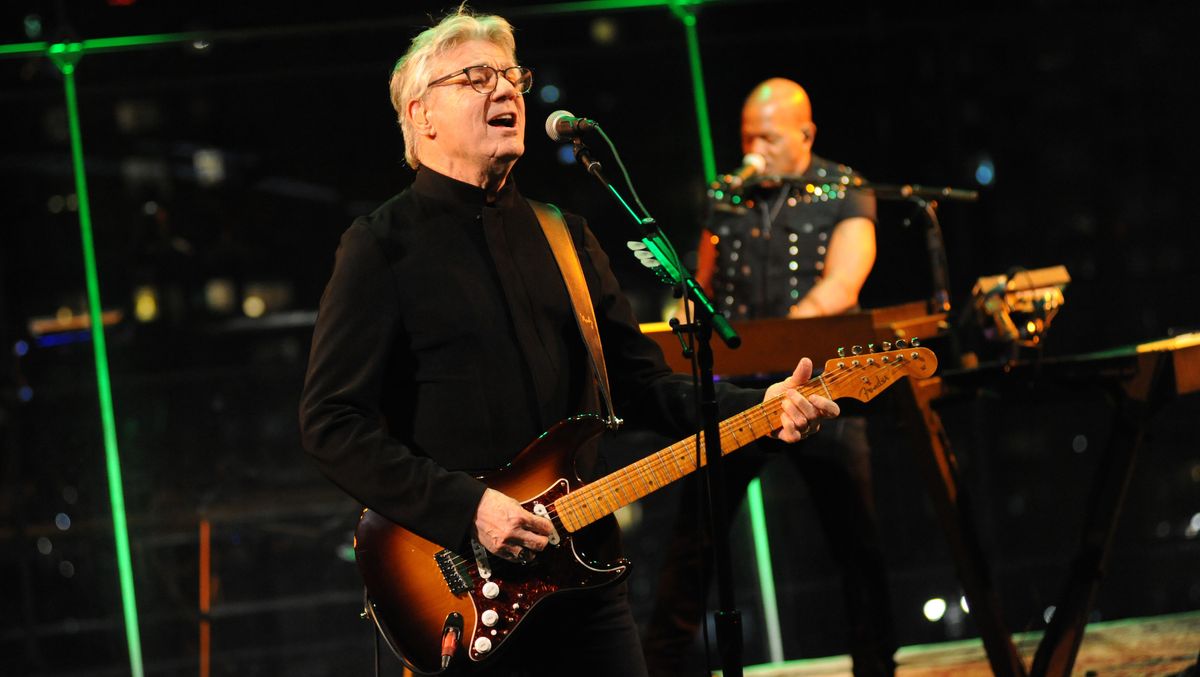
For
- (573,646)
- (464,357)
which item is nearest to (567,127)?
(464,357)

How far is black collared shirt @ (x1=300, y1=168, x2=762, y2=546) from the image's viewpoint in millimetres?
2719

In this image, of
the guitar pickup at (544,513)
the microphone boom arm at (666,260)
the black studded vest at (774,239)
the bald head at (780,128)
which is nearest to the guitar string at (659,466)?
the guitar pickup at (544,513)

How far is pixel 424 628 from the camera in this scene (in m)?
2.76

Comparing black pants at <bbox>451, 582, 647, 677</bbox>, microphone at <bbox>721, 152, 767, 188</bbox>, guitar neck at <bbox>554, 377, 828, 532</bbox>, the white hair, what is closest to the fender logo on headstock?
guitar neck at <bbox>554, 377, 828, 532</bbox>

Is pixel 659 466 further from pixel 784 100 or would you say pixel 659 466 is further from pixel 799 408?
pixel 784 100

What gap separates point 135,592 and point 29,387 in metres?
1.02

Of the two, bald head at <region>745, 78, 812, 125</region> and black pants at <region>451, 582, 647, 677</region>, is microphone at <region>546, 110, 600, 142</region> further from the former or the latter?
bald head at <region>745, 78, 812, 125</region>

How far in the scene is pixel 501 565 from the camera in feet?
9.06

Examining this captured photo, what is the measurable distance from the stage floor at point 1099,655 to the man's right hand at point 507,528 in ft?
9.72

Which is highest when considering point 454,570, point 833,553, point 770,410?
point 770,410

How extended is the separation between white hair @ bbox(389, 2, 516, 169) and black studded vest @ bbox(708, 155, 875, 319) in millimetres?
1823

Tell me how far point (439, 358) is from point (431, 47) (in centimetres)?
75

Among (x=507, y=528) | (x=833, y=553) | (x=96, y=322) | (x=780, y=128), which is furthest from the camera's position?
(x=96, y=322)

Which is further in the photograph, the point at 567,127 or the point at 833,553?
the point at 833,553
